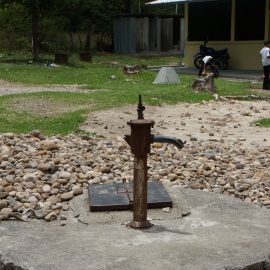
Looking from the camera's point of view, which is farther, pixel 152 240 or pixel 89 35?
pixel 89 35

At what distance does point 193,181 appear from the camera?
543 cm

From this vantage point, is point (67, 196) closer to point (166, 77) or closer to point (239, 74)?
point (166, 77)

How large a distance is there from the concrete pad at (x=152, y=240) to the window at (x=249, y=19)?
15488mm

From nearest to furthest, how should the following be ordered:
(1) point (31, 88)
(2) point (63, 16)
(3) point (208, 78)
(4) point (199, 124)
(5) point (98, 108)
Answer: (4) point (199, 124) < (5) point (98, 108) < (3) point (208, 78) < (1) point (31, 88) < (2) point (63, 16)

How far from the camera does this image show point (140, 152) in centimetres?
352

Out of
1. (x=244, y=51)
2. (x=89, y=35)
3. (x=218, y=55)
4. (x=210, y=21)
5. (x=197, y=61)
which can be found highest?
(x=210, y=21)

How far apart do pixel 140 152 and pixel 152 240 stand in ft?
1.79

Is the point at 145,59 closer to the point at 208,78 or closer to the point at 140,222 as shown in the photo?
the point at 208,78

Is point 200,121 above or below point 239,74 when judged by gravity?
below

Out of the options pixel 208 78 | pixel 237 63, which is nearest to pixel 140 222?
pixel 208 78

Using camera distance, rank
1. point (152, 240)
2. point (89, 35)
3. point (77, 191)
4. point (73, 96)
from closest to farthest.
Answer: point (152, 240), point (77, 191), point (73, 96), point (89, 35)

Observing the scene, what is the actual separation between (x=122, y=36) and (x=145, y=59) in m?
2.41

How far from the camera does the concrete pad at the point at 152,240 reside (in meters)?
3.15

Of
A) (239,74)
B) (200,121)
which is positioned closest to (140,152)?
(200,121)
